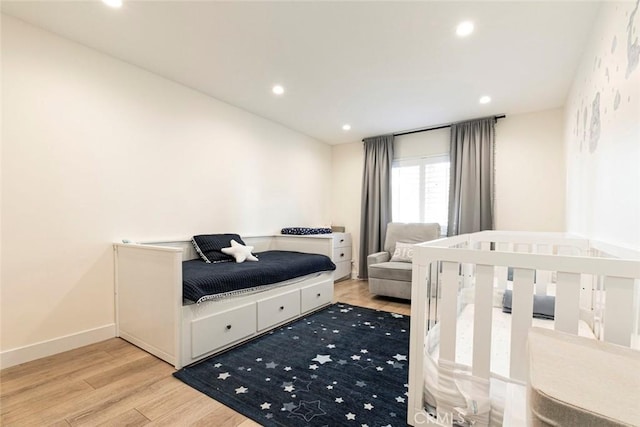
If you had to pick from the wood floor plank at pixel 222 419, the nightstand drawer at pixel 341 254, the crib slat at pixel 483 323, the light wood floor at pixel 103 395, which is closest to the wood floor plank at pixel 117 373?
the light wood floor at pixel 103 395

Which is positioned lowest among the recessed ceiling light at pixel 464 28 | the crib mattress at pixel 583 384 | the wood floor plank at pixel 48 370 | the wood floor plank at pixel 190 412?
the wood floor plank at pixel 48 370

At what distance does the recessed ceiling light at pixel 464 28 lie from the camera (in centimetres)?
196

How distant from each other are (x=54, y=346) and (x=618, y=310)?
3245 mm

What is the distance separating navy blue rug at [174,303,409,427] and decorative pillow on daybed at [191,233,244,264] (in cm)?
93

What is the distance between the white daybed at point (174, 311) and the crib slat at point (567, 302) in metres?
1.99

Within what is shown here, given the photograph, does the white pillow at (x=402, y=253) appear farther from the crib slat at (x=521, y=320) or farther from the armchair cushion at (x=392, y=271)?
the crib slat at (x=521, y=320)

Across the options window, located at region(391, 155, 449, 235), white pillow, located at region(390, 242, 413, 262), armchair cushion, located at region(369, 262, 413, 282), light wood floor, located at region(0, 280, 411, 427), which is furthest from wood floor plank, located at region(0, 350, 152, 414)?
window, located at region(391, 155, 449, 235)

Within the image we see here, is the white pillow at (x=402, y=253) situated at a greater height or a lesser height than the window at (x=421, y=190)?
lesser

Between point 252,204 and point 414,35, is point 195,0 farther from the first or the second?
point 252,204

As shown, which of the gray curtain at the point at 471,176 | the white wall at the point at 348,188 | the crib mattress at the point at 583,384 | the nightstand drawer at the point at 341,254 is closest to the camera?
the crib mattress at the point at 583,384

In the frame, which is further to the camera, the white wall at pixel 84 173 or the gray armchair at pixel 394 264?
the gray armchair at pixel 394 264

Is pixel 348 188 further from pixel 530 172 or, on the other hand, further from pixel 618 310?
pixel 618 310

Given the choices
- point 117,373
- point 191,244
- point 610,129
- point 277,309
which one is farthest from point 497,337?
point 191,244

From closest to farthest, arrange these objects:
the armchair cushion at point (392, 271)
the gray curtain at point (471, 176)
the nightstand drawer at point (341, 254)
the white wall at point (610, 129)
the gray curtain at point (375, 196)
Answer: the white wall at point (610, 129), the armchair cushion at point (392, 271), the gray curtain at point (471, 176), the nightstand drawer at point (341, 254), the gray curtain at point (375, 196)
